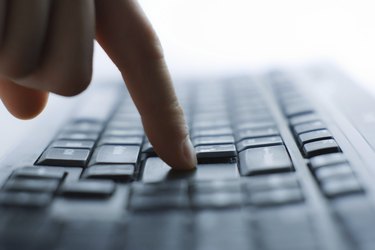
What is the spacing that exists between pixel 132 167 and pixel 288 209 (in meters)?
0.13

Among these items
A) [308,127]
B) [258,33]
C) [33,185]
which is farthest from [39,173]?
[258,33]

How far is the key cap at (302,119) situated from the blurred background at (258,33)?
34cm

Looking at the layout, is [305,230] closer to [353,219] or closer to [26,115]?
[353,219]

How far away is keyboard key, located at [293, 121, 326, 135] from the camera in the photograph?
1.45 ft

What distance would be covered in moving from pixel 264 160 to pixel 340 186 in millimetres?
71

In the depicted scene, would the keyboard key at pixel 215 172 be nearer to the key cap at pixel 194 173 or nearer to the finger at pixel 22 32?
the key cap at pixel 194 173

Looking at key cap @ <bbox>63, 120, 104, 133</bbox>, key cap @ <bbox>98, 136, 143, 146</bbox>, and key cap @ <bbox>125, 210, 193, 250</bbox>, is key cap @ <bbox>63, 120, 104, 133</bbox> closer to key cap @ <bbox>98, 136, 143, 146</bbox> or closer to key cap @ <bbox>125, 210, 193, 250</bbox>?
key cap @ <bbox>98, 136, 143, 146</bbox>

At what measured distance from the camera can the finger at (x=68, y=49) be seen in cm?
35

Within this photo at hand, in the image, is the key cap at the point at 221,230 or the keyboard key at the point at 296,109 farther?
the keyboard key at the point at 296,109

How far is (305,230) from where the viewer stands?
0.28m

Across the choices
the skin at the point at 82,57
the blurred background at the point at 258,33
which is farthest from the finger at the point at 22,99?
the blurred background at the point at 258,33

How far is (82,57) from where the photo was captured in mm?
360

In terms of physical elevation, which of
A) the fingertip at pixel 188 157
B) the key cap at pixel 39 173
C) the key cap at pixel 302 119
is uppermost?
the key cap at pixel 302 119

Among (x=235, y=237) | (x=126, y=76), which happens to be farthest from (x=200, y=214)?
(x=126, y=76)
